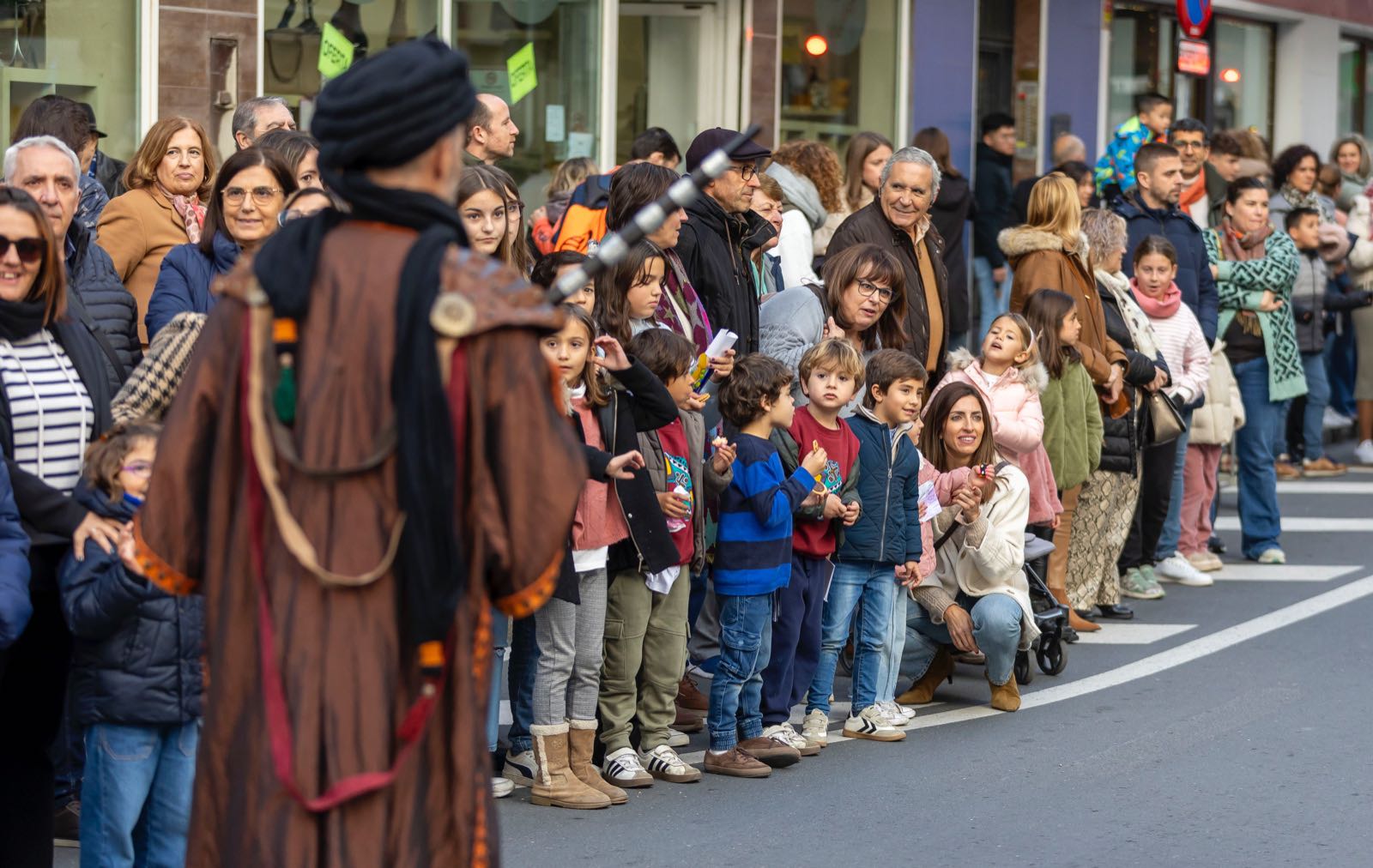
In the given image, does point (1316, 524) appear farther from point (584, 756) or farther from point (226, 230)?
point (226, 230)

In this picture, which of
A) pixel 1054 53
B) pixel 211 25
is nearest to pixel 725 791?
pixel 211 25

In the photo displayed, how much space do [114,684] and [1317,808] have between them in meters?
3.90

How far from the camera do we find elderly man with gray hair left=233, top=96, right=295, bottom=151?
8211 millimetres

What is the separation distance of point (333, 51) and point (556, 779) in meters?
6.88

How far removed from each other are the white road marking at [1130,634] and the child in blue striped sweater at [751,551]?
2.96 m

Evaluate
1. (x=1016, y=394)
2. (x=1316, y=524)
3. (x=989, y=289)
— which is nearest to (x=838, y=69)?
(x=989, y=289)

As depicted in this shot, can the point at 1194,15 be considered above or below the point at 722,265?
above

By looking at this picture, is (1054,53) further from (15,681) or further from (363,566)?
(363,566)

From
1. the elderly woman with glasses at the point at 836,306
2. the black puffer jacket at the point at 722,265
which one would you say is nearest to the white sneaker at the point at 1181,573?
the elderly woman with glasses at the point at 836,306

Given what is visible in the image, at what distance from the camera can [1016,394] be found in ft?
30.0

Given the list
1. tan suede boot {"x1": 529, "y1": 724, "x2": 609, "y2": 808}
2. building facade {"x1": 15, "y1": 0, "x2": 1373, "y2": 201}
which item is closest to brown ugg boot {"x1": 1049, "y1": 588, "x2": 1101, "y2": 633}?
tan suede boot {"x1": 529, "y1": 724, "x2": 609, "y2": 808}

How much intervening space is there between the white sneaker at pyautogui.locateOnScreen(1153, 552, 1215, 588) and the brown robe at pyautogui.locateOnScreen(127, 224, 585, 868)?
8.16 meters

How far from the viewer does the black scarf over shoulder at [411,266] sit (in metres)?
3.52

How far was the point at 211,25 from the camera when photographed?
11.6 m
